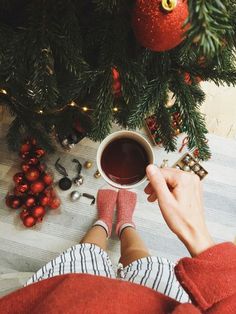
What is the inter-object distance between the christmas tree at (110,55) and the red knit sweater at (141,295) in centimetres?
25

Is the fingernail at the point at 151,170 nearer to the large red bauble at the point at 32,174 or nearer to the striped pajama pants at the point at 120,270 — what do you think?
the striped pajama pants at the point at 120,270

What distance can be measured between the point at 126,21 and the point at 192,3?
27 centimetres

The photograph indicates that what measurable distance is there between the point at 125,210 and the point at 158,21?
31.0 inches

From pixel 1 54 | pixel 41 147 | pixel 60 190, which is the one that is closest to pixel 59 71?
pixel 1 54

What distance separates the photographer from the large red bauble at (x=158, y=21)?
17.3 inches

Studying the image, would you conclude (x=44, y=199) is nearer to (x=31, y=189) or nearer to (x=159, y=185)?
(x=31, y=189)

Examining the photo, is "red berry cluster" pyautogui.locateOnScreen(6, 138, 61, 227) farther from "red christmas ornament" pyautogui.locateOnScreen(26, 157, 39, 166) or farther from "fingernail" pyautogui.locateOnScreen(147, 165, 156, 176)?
"fingernail" pyautogui.locateOnScreen(147, 165, 156, 176)

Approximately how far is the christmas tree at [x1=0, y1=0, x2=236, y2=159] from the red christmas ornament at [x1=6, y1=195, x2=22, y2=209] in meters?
0.44

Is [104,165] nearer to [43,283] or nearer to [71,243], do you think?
[43,283]

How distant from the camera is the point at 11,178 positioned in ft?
3.84

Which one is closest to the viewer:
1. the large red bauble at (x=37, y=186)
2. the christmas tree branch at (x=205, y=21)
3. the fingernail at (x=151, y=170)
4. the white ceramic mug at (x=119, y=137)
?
the christmas tree branch at (x=205, y=21)

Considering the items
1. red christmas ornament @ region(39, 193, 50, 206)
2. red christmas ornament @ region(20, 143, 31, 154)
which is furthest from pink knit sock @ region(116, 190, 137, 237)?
red christmas ornament @ region(20, 143, 31, 154)

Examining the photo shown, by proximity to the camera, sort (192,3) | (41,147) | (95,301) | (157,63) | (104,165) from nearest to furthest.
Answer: (192,3) → (95,301) → (157,63) → (104,165) → (41,147)

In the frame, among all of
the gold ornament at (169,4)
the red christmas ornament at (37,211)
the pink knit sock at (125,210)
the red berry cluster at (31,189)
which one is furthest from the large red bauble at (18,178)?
the gold ornament at (169,4)
